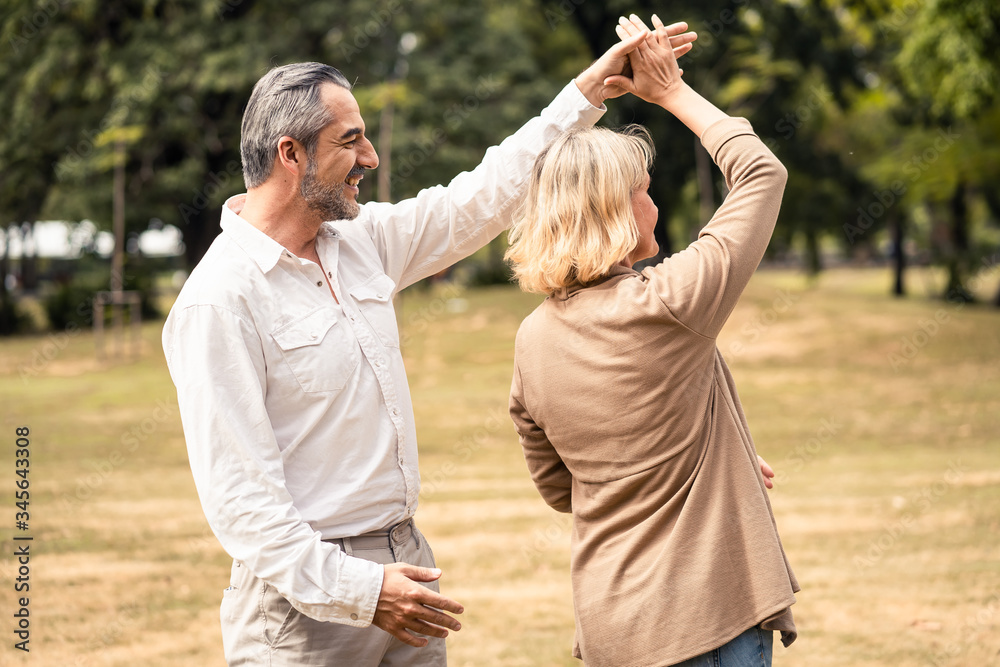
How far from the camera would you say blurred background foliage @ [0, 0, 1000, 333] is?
21.5m

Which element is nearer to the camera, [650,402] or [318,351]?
[650,402]

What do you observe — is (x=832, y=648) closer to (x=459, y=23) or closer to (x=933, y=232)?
(x=459, y=23)

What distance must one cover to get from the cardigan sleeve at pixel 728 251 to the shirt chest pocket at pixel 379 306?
73 centimetres

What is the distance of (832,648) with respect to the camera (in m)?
4.91

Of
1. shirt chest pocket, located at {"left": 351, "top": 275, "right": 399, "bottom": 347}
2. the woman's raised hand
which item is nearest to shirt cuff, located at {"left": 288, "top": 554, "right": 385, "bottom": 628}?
shirt chest pocket, located at {"left": 351, "top": 275, "right": 399, "bottom": 347}

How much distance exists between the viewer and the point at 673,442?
209 cm

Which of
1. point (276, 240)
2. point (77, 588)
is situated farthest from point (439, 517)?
point (276, 240)

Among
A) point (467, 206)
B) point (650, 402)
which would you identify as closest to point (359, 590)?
point (650, 402)

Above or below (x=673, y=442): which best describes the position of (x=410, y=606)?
below

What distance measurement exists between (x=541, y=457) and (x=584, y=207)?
669 mm

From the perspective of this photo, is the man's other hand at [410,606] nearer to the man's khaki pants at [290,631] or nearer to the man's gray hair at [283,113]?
the man's khaki pants at [290,631]

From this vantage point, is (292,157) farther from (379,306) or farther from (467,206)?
(467,206)

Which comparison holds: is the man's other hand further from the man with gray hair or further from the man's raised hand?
the man's raised hand

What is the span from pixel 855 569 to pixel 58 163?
73.9 feet
